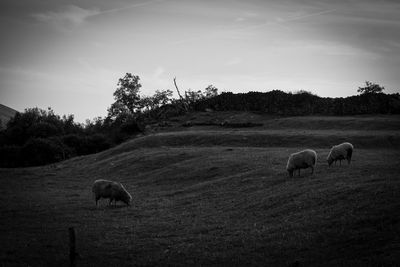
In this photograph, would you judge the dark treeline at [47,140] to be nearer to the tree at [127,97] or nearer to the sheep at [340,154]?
the tree at [127,97]

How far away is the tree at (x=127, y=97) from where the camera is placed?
4420 inches

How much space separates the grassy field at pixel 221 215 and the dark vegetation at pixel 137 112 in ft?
103

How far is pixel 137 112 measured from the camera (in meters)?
114

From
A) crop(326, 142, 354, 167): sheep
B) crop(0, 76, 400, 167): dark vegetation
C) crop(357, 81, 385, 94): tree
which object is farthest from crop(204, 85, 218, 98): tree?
crop(326, 142, 354, 167): sheep

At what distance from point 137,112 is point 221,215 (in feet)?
Result: 301

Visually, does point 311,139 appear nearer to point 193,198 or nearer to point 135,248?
point 193,198

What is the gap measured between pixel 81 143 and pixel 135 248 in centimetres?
7460

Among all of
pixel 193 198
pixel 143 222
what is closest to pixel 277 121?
pixel 193 198

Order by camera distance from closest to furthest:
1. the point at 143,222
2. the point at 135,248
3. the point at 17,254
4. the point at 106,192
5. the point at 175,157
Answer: the point at 17,254
the point at 135,248
the point at 143,222
the point at 106,192
the point at 175,157

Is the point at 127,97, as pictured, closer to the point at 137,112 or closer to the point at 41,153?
the point at 137,112

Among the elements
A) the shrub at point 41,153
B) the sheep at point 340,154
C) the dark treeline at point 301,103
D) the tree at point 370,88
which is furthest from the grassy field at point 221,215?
the tree at point 370,88

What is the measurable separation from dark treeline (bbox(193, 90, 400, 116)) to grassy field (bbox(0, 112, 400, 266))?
93.4 ft

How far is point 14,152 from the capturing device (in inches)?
3255

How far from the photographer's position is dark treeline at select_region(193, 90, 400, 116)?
76.7 m
